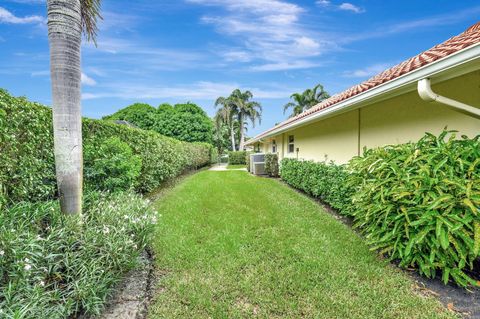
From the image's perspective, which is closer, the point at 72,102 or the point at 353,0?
the point at 72,102

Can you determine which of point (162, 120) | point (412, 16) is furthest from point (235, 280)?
point (162, 120)

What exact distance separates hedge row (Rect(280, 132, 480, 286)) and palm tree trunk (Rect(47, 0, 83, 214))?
401cm

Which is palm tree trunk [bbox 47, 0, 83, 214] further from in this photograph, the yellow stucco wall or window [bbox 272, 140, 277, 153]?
window [bbox 272, 140, 277, 153]

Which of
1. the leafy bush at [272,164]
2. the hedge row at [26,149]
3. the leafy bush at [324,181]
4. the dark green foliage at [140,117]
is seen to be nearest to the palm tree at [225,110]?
the dark green foliage at [140,117]

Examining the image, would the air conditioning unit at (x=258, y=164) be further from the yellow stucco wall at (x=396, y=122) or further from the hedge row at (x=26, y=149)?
the hedge row at (x=26, y=149)

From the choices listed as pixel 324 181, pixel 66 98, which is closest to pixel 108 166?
pixel 66 98

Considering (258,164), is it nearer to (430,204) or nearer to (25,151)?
(25,151)

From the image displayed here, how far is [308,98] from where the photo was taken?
102 ft

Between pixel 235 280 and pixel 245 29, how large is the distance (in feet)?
32.1

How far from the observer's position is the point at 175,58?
1191 centimetres

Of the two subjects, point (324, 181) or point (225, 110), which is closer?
point (324, 181)

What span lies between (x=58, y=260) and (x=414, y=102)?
19.9 feet

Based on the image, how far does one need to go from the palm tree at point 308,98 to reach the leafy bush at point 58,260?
30210mm

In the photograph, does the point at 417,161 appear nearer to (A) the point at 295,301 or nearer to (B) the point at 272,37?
(A) the point at 295,301
